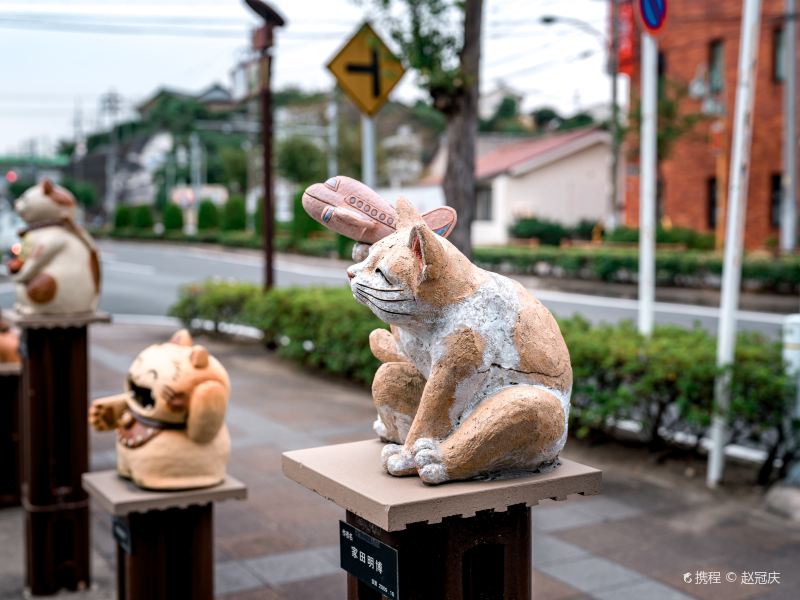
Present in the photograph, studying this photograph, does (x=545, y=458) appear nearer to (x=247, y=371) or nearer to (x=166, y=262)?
(x=247, y=371)

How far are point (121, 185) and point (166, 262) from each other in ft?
151

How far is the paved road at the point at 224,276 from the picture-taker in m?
14.7

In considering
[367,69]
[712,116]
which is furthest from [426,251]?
[712,116]

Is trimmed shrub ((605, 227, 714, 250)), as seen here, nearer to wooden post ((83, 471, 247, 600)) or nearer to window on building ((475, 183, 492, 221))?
window on building ((475, 183, 492, 221))

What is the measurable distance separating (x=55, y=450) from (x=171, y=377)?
1618mm

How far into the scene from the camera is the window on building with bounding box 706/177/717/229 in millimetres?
24156

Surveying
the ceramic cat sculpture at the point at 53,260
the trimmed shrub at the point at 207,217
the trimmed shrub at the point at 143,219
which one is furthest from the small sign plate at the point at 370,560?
the trimmed shrub at the point at 143,219

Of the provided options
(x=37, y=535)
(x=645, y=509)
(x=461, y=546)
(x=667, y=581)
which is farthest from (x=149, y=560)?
(x=645, y=509)

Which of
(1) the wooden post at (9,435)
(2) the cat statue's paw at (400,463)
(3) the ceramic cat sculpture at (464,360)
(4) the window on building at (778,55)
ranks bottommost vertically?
(1) the wooden post at (9,435)

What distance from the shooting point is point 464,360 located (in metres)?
2.21

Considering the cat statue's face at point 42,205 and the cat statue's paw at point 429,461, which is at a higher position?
the cat statue's face at point 42,205

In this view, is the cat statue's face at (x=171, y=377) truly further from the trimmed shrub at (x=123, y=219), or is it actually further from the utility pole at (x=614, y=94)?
the trimmed shrub at (x=123, y=219)

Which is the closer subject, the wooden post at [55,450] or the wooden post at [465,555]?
the wooden post at [465,555]

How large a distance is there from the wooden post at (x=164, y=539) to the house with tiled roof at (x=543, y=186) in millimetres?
27090
